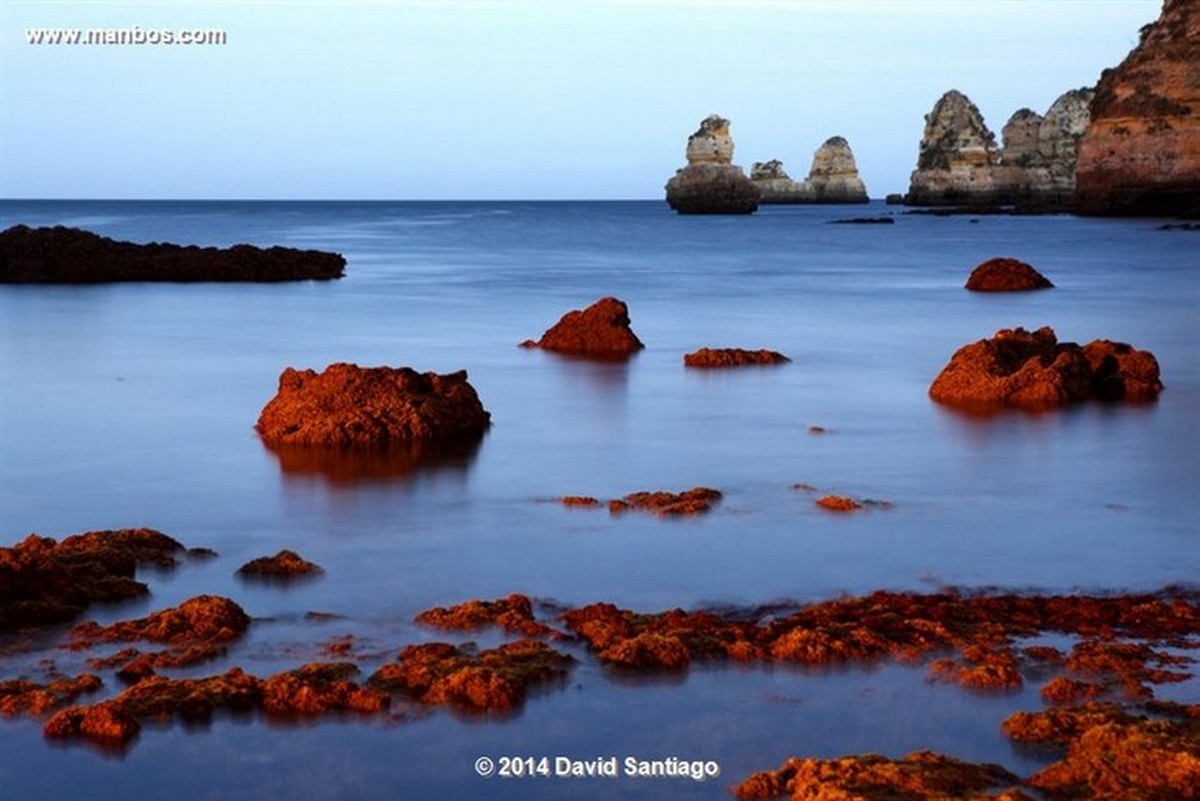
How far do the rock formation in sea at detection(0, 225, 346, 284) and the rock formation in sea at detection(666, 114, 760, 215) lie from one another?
7744 cm

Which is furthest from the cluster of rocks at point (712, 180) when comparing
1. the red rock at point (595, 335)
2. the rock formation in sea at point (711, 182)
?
the red rock at point (595, 335)

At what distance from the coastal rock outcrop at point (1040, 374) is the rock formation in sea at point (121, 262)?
2146 cm

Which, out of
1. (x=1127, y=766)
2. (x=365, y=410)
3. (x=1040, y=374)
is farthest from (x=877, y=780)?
(x=1040, y=374)

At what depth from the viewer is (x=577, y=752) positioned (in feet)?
19.4

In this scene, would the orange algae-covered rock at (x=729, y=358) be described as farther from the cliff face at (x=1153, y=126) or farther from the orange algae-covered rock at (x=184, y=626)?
the cliff face at (x=1153, y=126)

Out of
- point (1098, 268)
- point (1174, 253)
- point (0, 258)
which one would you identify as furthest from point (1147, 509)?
point (1174, 253)

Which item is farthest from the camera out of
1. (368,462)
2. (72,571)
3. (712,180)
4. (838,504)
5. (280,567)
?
(712,180)

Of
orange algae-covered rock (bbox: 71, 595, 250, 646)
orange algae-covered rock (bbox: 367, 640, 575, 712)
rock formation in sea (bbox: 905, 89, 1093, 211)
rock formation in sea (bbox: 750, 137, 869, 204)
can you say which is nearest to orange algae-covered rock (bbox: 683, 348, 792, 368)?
orange algae-covered rock (bbox: 71, 595, 250, 646)

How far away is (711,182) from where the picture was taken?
117 m

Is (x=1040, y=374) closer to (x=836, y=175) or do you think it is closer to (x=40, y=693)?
(x=40, y=693)

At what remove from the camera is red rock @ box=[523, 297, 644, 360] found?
64.7 feet

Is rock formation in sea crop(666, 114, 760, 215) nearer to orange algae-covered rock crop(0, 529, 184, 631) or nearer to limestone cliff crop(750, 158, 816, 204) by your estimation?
limestone cliff crop(750, 158, 816, 204)

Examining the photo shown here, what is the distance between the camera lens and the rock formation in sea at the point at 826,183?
173250 mm

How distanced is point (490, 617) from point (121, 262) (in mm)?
28337
